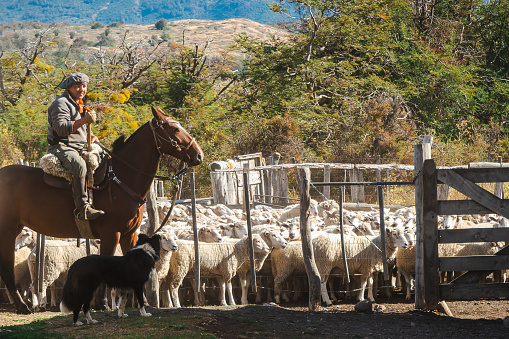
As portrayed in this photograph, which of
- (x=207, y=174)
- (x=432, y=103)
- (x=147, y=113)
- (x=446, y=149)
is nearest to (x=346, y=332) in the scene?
(x=207, y=174)

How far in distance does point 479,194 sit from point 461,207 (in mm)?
281

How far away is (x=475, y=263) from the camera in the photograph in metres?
7.98

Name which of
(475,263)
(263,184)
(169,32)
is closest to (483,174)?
(475,263)

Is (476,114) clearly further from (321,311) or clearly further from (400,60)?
(321,311)

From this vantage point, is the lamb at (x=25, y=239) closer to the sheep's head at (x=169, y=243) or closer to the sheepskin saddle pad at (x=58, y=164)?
the sheep's head at (x=169, y=243)

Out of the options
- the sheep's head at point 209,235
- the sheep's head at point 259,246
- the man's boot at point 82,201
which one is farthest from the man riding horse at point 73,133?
the sheep's head at point 209,235

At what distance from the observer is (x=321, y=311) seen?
344 inches

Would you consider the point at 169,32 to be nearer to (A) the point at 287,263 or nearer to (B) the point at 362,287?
(A) the point at 287,263

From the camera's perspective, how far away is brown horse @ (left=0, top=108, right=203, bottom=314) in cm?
834

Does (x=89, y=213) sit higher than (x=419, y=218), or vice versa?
(x=89, y=213)

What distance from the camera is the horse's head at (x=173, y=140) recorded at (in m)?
8.43

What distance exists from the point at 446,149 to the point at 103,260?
68.9ft

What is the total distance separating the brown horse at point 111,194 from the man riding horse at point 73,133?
0.28 m

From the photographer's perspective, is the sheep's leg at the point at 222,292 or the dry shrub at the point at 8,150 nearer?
the sheep's leg at the point at 222,292
